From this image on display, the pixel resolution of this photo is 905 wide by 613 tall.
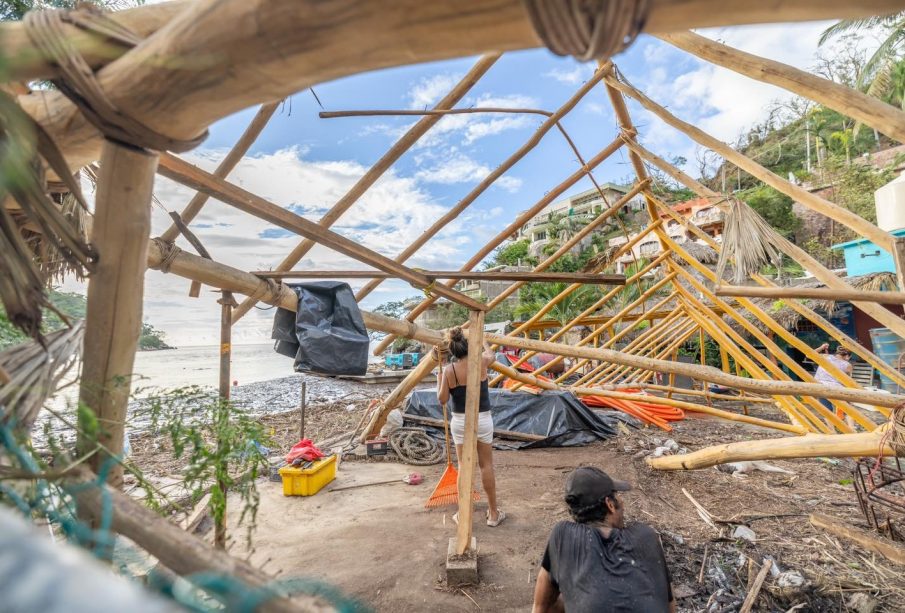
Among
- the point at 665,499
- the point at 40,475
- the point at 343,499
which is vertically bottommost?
the point at 343,499

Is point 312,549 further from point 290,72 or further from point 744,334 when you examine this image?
point 744,334

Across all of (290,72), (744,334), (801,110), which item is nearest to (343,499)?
(290,72)

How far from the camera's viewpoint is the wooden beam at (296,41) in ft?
2.04

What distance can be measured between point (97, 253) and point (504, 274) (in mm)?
2840

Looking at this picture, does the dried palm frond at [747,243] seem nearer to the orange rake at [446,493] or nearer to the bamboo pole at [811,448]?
the bamboo pole at [811,448]

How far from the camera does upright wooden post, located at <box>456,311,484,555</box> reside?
3518mm

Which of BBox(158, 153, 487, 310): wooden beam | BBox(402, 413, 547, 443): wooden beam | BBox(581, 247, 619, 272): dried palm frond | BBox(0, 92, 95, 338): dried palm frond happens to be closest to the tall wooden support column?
BBox(0, 92, 95, 338): dried palm frond

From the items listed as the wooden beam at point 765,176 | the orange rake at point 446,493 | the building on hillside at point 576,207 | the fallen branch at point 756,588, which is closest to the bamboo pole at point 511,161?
the wooden beam at point 765,176

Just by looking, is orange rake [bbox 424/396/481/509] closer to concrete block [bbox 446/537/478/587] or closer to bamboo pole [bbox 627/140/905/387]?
concrete block [bbox 446/537/478/587]

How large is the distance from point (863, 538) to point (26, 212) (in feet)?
18.4

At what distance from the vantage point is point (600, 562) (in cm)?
207

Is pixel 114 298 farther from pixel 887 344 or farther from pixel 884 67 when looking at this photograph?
pixel 884 67

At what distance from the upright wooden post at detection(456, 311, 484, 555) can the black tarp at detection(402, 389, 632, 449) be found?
→ 4.38 meters

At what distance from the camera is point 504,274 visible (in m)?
3.59
